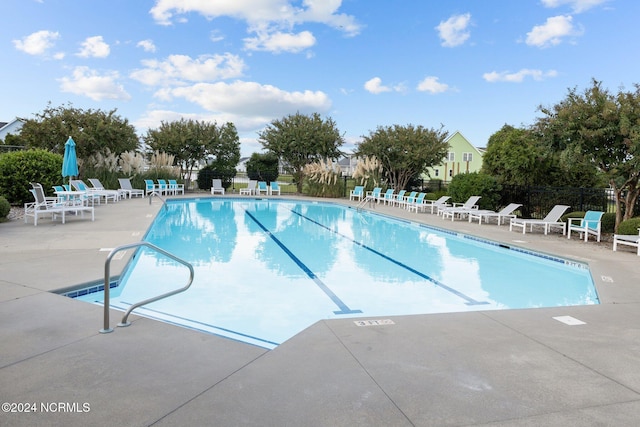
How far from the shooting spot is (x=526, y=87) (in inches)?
696

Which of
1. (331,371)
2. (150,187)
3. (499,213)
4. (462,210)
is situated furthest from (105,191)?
(331,371)

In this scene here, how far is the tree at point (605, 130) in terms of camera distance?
9.36 m

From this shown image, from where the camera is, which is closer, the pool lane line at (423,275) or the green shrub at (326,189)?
the pool lane line at (423,275)

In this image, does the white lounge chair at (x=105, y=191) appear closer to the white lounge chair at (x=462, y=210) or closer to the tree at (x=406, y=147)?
the tree at (x=406, y=147)

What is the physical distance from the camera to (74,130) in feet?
58.7

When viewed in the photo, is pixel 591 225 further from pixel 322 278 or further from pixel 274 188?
pixel 274 188

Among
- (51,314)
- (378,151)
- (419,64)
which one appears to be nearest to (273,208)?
(378,151)

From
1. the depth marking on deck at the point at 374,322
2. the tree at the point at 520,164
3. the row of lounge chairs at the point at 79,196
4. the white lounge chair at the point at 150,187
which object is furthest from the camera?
the white lounge chair at the point at 150,187

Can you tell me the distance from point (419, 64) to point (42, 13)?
1558cm

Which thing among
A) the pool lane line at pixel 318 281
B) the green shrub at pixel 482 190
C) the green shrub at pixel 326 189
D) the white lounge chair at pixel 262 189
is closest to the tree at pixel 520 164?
the green shrub at pixel 482 190

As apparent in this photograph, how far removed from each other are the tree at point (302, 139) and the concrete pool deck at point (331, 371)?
2043cm

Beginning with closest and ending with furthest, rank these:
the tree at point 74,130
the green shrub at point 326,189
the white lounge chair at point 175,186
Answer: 1. the tree at point 74,130
2. the white lounge chair at point 175,186
3. the green shrub at point 326,189

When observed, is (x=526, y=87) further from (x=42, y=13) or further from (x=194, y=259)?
(x=42, y=13)

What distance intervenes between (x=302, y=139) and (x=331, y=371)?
72.6ft
